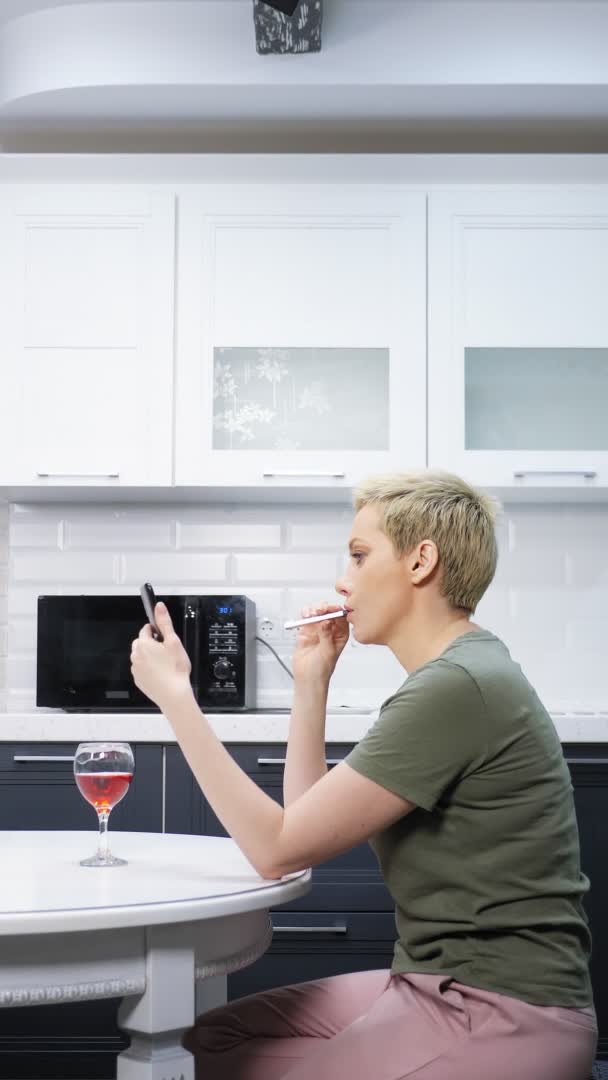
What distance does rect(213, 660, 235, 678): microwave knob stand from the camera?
10.3 ft

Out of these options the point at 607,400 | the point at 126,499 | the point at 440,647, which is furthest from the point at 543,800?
the point at 126,499

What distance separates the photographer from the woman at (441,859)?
1.29 meters

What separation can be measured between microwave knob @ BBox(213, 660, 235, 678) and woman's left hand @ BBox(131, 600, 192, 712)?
65.4 inches

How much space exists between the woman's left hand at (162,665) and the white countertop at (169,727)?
1.41m

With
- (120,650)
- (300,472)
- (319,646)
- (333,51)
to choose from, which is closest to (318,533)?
(300,472)

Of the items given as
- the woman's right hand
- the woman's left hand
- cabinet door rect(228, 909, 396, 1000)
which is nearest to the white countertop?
cabinet door rect(228, 909, 396, 1000)

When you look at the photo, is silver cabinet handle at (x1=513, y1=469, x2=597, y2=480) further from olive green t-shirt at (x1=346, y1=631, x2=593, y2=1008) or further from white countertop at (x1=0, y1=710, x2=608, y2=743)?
olive green t-shirt at (x1=346, y1=631, x2=593, y2=1008)

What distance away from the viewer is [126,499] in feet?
11.7

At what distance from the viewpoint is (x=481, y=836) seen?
1379 mm

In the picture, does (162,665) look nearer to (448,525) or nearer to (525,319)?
(448,525)

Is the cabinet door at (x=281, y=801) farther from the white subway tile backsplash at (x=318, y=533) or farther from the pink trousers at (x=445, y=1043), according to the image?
the pink trousers at (x=445, y=1043)

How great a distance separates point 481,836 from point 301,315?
7.04 feet

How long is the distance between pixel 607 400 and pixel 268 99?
1.23 metres

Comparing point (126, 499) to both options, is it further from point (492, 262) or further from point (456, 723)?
point (456, 723)
